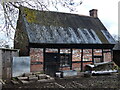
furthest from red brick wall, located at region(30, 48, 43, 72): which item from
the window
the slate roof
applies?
the window

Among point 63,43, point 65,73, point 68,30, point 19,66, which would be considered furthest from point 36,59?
point 68,30

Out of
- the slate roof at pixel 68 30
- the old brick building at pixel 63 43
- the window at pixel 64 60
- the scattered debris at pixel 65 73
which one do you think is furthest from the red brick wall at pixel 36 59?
the window at pixel 64 60

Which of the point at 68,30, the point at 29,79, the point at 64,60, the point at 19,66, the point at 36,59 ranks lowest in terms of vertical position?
the point at 29,79

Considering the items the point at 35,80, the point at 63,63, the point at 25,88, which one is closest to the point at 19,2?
the point at 25,88

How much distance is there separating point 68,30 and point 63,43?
2243 millimetres

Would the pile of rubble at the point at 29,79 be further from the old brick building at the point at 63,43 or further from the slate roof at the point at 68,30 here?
the slate roof at the point at 68,30

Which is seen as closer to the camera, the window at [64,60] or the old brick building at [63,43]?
the old brick building at [63,43]

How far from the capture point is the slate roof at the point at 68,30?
42.7 ft

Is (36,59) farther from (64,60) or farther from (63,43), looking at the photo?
(63,43)

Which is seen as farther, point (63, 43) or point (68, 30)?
point (68, 30)

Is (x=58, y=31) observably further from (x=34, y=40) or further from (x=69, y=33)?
(x=34, y=40)

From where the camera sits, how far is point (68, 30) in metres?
15.4

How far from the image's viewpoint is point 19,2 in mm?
6164

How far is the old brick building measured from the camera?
12602mm
